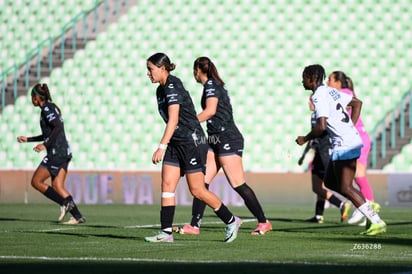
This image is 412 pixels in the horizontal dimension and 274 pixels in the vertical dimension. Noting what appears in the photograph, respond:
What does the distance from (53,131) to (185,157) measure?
506 centimetres

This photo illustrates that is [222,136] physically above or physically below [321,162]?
above

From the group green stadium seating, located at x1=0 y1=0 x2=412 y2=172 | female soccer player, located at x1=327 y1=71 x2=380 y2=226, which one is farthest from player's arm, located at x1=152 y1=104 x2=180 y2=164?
green stadium seating, located at x1=0 y1=0 x2=412 y2=172

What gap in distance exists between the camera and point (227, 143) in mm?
12953

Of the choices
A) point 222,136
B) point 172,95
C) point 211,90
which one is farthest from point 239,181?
point 172,95

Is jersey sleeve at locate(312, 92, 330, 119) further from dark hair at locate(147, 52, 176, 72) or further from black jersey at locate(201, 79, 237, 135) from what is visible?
dark hair at locate(147, 52, 176, 72)

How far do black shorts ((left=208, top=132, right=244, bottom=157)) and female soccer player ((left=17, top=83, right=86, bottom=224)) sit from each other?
3483 mm

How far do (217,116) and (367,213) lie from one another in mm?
2194

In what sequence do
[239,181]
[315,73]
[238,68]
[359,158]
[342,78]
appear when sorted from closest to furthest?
[315,73]
[239,181]
[342,78]
[359,158]
[238,68]

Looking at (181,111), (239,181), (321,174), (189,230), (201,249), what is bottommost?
(189,230)

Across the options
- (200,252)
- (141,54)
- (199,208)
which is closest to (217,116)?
(199,208)

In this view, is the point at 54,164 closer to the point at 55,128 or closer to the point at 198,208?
the point at 55,128

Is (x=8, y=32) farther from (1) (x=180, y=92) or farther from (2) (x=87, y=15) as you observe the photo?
(1) (x=180, y=92)

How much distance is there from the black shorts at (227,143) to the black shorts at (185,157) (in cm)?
156

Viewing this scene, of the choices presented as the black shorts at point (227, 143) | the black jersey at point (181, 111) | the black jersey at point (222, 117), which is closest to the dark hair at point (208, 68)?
the black jersey at point (222, 117)
